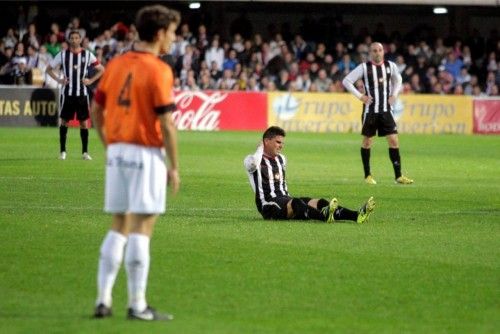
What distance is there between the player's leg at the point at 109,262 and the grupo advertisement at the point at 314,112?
89.4ft

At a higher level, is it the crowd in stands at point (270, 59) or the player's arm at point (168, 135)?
the crowd in stands at point (270, 59)

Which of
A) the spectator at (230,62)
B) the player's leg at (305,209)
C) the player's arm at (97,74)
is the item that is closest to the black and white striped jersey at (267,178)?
the player's leg at (305,209)

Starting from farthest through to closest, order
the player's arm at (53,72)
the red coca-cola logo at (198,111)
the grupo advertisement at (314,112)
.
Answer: the grupo advertisement at (314,112) → the red coca-cola logo at (198,111) → the player's arm at (53,72)

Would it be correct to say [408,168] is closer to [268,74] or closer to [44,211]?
[44,211]

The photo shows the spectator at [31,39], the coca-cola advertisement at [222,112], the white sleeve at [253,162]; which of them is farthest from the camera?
the spectator at [31,39]

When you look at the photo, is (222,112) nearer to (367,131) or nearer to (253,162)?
(367,131)

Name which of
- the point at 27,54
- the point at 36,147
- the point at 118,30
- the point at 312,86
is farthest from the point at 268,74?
the point at 36,147

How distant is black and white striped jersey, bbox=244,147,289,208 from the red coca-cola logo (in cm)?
2072

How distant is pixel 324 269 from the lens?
33.8 feet

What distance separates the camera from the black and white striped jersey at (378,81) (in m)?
20.1

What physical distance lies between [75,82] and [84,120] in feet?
2.72

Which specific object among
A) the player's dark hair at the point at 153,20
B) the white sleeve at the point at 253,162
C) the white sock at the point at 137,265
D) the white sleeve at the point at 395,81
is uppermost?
the player's dark hair at the point at 153,20

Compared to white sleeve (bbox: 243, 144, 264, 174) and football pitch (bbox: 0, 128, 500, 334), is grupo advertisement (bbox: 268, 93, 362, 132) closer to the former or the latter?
football pitch (bbox: 0, 128, 500, 334)

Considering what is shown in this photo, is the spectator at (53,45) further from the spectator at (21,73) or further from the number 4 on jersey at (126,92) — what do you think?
the number 4 on jersey at (126,92)
